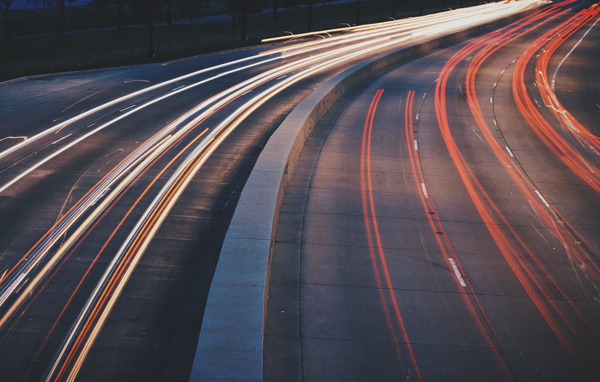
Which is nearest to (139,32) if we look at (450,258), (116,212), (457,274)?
(116,212)

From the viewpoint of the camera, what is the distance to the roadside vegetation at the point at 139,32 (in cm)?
4547

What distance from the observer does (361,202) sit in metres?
16.7

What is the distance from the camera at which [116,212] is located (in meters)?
14.3

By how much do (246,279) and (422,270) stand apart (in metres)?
4.49

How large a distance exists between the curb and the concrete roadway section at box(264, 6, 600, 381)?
3.14 feet

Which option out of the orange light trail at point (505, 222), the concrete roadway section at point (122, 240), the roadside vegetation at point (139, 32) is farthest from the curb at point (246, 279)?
the roadside vegetation at point (139, 32)

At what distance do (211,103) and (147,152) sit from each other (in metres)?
8.55

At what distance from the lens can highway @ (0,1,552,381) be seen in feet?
30.2

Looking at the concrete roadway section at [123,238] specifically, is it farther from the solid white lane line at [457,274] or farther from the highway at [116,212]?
the solid white lane line at [457,274]

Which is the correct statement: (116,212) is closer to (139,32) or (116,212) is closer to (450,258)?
(450,258)

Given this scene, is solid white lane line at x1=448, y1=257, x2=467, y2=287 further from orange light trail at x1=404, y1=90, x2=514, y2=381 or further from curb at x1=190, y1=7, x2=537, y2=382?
curb at x1=190, y1=7, x2=537, y2=382

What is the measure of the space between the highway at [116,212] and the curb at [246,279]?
75cm

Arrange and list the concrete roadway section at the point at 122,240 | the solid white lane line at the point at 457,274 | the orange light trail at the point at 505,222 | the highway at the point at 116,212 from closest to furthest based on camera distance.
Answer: the concrete roadway section at the point at 122,240
the highway at the point at 116,212
the orange light trail at the point at 505,222
the solid white lane line at the point at 457,274

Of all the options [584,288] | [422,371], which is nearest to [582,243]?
[584,288]
